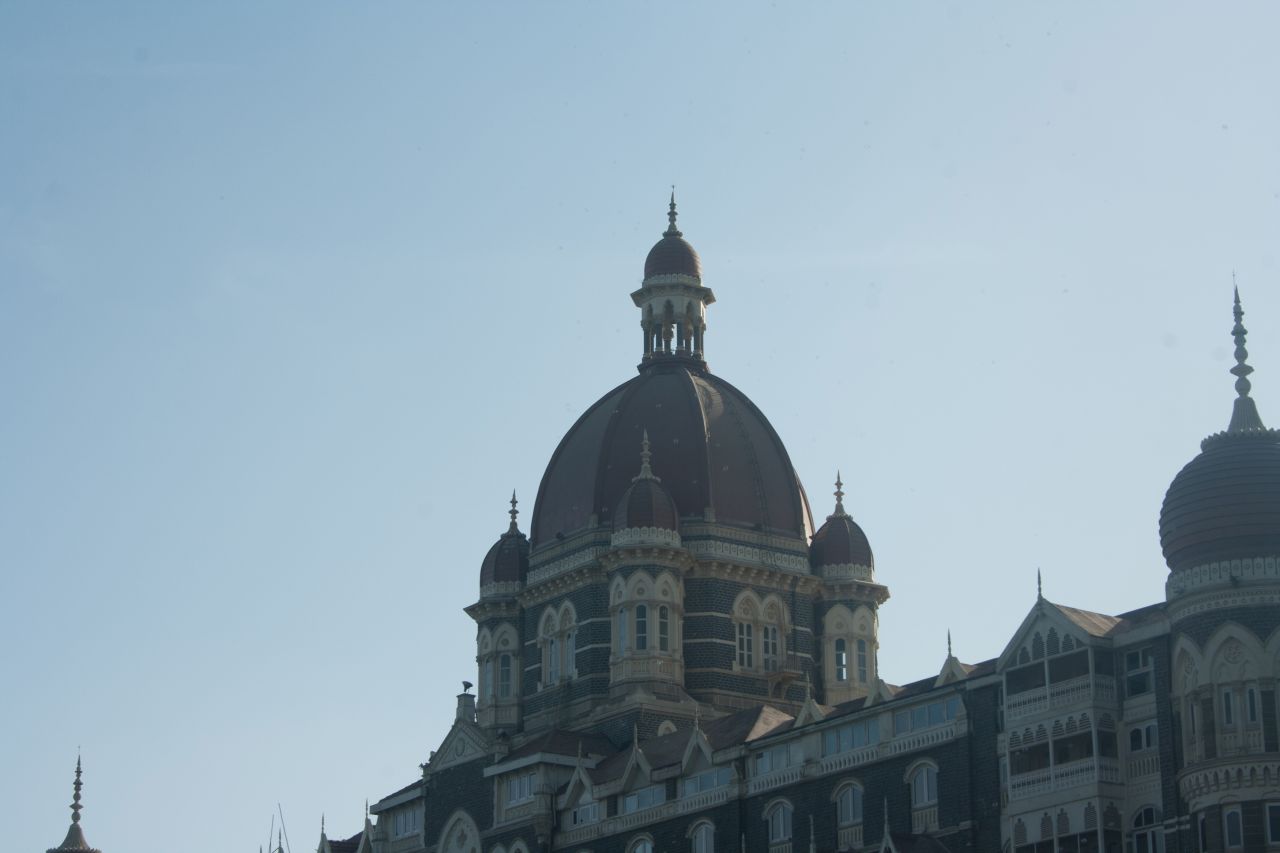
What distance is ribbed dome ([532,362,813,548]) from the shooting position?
96.8 meters

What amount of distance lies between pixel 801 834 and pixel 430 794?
22.1m

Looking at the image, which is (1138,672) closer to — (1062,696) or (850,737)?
(1062,696)

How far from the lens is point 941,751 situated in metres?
71.4

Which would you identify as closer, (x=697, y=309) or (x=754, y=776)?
(x=754, y=776)

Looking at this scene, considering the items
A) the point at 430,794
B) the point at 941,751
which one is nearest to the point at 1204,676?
the point at 941,751

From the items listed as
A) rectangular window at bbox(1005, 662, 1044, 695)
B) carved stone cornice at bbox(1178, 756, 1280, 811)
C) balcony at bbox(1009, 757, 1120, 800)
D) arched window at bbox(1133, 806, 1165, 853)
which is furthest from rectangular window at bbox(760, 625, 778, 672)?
carved stone cornice at bbox(1178, 756, 1280, 811)

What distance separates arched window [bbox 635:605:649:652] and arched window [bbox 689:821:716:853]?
1308 cm

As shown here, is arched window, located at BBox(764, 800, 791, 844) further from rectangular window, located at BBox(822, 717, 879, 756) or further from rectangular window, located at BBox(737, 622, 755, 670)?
rectangular window, located at BBox(737, 622, 755, 670)

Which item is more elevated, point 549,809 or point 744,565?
point 744,565

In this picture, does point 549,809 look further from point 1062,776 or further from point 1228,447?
point 1228,447

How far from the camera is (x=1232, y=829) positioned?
204ft

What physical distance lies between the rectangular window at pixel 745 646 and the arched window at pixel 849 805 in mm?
19617

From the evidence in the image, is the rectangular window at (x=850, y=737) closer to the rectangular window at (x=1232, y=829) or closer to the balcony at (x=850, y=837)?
the balcony at (x=850, y=837)

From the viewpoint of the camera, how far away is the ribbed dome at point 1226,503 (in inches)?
2532
